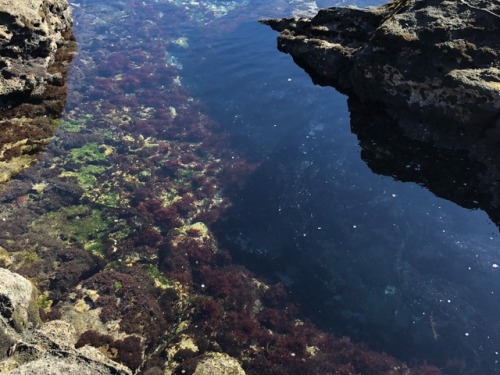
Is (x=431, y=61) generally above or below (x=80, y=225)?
above

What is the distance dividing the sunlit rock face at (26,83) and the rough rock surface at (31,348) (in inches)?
117

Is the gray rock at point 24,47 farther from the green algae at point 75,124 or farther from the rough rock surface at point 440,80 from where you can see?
the green algae at point 75,124

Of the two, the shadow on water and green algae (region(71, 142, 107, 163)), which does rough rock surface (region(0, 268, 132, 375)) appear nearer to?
the shadow on water

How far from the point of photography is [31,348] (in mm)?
7035

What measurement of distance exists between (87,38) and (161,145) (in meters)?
25.4

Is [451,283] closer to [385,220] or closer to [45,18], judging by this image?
[385,220]

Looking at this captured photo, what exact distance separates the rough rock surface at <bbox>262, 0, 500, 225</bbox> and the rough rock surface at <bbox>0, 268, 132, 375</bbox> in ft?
24.0

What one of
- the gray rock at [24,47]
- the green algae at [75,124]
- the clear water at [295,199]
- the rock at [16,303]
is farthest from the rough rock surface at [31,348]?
the green algae at [75,124]

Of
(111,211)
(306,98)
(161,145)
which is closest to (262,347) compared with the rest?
(111,211)

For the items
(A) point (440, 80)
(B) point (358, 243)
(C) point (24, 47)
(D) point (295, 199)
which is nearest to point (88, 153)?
(D) point (295, 199)

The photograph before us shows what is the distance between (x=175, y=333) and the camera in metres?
14.0

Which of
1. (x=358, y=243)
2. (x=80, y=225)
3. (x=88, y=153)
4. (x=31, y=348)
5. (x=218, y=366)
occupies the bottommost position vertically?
(x=358, y=243)

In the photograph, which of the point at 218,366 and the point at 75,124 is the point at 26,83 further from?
the point at 75,124

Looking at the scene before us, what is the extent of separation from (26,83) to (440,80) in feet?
25.7
